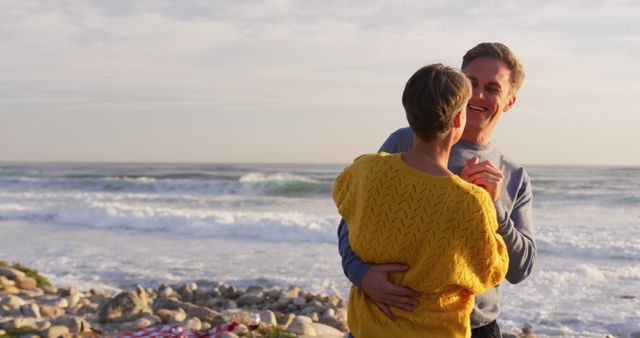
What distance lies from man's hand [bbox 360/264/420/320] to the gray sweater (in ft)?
0.17

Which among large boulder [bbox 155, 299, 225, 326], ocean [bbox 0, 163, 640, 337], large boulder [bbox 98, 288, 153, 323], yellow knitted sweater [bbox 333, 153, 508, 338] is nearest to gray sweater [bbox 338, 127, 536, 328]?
yellow knitted sweater [bbox 333, 153, 508, 338]

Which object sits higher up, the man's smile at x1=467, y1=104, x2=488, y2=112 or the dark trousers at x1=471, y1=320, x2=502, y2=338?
the man's smile at x1=467, y1=104, x2=488, y2=112

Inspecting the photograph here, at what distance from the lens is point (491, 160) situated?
2441 millimetres

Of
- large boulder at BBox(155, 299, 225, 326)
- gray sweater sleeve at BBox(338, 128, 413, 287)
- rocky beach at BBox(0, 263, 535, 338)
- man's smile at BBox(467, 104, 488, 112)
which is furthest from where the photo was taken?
large boulder at BBox(155, 299, 225, 326)

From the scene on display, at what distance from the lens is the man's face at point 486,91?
7.93 ft

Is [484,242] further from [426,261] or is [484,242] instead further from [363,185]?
[363,185]

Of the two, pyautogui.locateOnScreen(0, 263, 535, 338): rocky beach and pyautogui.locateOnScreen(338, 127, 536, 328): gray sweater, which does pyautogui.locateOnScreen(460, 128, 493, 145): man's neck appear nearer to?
pyautogui.locateOnScreen(338, 127, 536, 328): gray sweater

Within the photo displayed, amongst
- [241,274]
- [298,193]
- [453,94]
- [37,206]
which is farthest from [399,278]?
[298,193]

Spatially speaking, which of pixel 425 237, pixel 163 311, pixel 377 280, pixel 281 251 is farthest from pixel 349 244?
pixel 281 251

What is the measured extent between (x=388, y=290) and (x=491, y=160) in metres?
0.70

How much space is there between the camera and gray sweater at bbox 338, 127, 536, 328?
7.16 feet

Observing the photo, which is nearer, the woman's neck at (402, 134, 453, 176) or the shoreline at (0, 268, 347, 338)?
the woman's neck at (402, 134, 453, 176)

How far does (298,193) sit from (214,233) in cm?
1307

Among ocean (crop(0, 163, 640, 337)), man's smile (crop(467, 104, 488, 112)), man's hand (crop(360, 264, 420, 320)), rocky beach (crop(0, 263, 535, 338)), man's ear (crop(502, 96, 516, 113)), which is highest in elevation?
man's ear (crop(502, 96, 516, 113))
